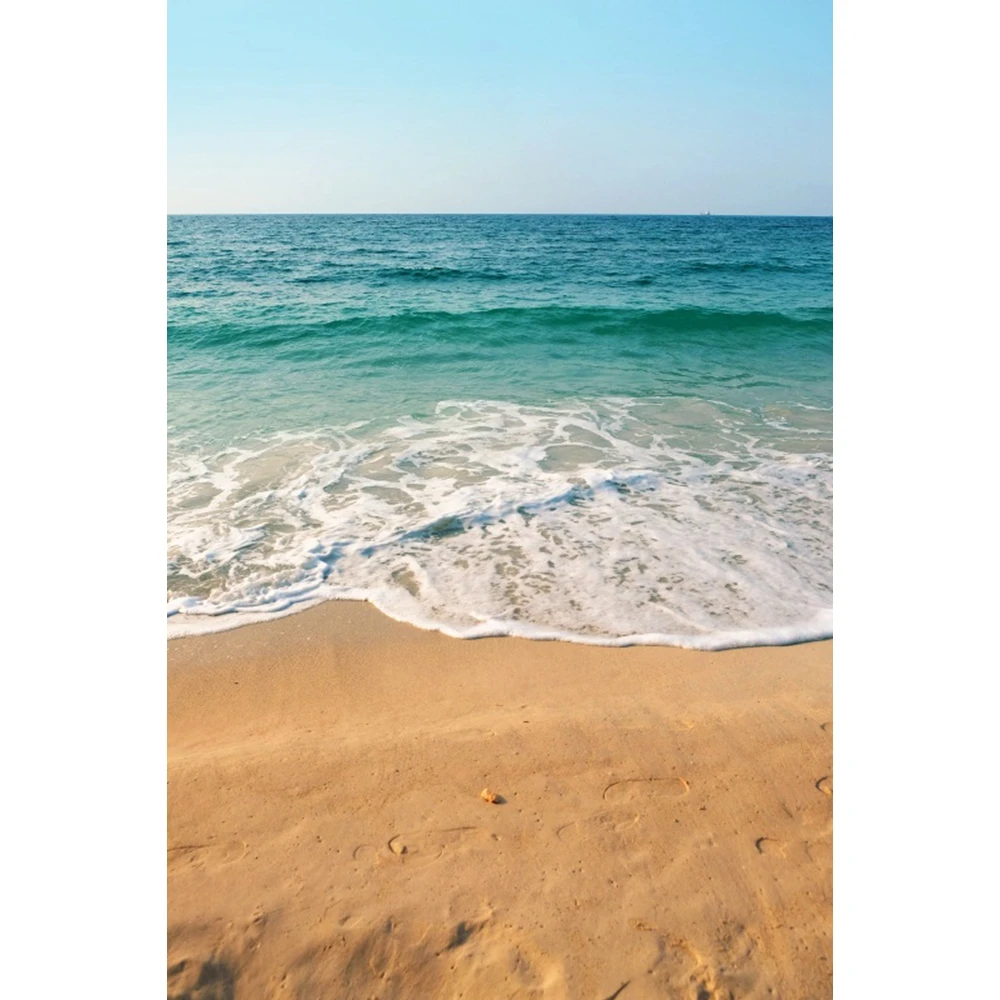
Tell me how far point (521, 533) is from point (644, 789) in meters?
2.32

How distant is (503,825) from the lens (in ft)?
6.86

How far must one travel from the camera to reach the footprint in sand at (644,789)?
7.31 feet

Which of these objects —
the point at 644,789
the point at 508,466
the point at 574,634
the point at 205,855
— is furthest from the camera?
the point at 508,466

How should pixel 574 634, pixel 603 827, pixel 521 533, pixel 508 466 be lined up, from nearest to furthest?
pixel 603 827
pixel 574 634
pixel 521 533
pixel 508 466

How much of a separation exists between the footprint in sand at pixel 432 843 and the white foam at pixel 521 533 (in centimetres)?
A: 140

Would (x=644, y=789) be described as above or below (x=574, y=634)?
below

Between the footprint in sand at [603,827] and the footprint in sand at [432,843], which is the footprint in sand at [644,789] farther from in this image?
the footprint in sand at [432,843]

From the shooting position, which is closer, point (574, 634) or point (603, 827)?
point (603, 827)

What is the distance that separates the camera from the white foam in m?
3.63

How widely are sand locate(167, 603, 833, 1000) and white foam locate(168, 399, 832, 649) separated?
0.39 meters

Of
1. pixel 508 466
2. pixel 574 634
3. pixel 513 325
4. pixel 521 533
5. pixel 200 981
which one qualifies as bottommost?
pixel 200 981

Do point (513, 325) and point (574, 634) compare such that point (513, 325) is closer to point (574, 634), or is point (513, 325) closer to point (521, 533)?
point (521, 533)

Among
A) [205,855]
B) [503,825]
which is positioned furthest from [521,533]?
[205,855]
